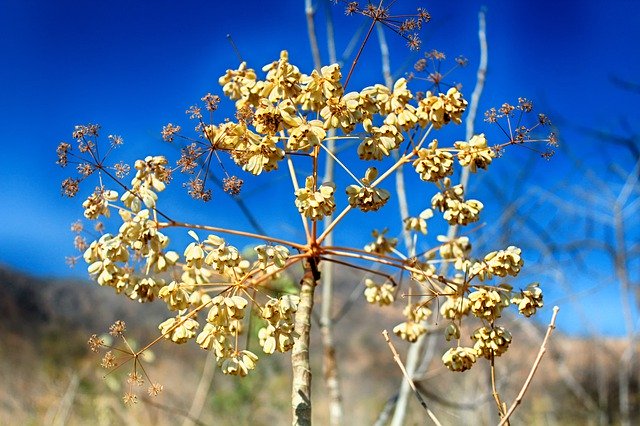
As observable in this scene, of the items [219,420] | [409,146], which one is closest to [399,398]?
[409,146]

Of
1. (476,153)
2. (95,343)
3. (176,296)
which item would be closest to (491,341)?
(476,153)

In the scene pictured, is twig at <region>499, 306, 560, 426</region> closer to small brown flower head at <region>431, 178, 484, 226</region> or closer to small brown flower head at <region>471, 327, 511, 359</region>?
small brown flower head at <region>471, 327, 511, 359</region>

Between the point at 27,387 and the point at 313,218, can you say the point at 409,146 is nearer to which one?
the point at 313,218

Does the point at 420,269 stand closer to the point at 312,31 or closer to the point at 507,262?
the point at 507,262

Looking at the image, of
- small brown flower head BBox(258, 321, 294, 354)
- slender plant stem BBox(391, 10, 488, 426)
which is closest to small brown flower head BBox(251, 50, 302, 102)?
small brown flower head BBox(258, 321, 294, 354)

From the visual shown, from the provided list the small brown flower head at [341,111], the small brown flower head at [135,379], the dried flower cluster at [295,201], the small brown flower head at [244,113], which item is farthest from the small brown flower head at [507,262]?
Answer: the small brown flower head at [135,379]
